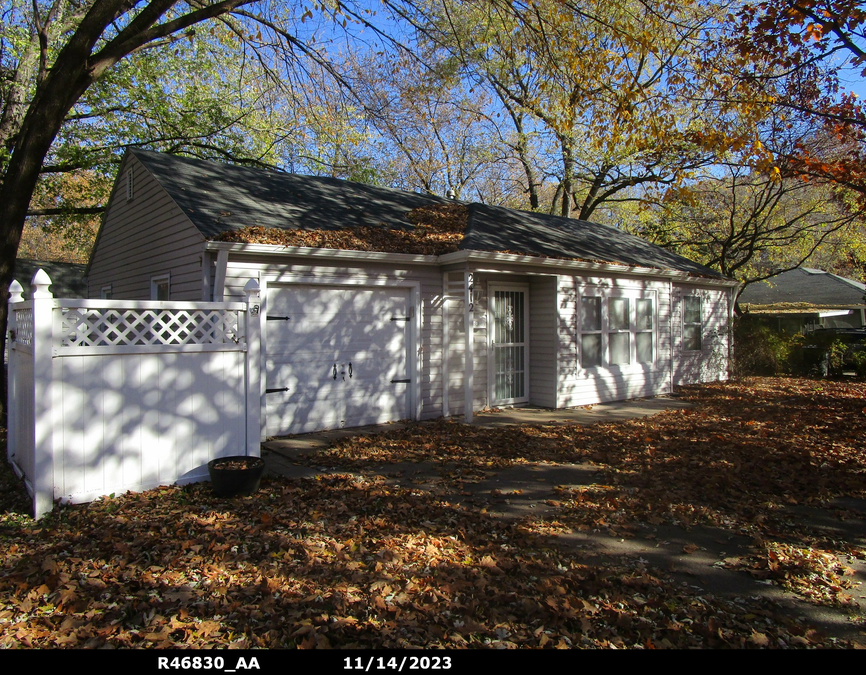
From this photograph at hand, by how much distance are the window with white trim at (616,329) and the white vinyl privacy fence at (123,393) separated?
277 inches

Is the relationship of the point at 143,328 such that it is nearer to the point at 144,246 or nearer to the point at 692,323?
the point at 144,246

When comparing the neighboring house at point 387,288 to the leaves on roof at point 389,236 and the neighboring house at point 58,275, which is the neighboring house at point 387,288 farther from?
the neighboring house at point 58,275

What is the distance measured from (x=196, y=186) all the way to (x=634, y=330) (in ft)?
29.0

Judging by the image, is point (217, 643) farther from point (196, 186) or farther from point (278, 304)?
point (196, 186)

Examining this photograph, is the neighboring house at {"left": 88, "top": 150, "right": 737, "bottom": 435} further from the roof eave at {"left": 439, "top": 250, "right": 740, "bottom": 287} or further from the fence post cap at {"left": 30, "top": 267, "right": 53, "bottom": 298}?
the fence post cap at {"left": 30, "top": 267, "right": 53, "bottom": 298}

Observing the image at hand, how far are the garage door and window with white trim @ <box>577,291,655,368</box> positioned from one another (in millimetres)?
3887

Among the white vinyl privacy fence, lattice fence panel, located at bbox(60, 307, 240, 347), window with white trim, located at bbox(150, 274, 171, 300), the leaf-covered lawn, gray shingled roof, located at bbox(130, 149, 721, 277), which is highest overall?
gray shingled roof, located at bbox(130, 149, 721, 277)

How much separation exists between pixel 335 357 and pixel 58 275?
17215 millimetres

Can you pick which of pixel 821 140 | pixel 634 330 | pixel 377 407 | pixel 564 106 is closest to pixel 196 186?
pixel 377 407

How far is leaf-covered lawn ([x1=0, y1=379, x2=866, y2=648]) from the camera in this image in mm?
3033

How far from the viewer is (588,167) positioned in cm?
2114

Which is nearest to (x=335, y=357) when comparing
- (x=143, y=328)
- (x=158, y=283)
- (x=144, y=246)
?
(x=143, y=328)

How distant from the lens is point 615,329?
11.6 metres

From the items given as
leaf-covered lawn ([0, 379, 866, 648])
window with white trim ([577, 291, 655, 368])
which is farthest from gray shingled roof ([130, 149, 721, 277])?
leaf-covered lawn ([0, 379, 866, 648])
